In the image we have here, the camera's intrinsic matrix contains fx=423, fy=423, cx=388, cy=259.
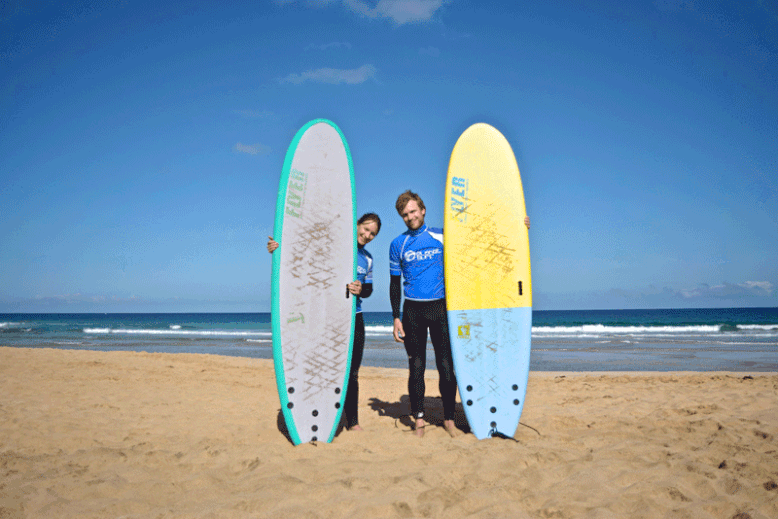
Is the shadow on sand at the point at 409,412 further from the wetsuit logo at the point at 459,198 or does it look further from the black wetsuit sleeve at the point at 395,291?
the wetsuit logo at the point at 459,198

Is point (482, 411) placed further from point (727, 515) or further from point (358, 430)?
point (727, 515)

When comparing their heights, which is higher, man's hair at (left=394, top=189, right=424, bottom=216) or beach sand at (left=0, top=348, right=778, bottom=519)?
man's hair at (left=394, top=189, right=424, bottom=216)

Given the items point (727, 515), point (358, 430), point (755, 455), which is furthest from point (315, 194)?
point (755, 455)

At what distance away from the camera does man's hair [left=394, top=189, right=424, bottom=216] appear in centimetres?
324

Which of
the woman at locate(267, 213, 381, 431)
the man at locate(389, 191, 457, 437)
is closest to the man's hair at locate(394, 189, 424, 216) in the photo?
the man at locate(389, 191, 457, 437)

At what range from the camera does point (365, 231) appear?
3424 mm

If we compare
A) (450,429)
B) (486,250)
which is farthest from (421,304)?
(450,429)

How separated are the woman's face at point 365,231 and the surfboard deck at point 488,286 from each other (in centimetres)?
59

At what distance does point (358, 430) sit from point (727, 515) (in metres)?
2.26

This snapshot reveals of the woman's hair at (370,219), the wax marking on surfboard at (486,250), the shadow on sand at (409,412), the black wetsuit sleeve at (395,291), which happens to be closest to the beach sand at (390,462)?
the shadow on sand at (409,412)

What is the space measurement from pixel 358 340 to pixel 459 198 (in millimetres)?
1408

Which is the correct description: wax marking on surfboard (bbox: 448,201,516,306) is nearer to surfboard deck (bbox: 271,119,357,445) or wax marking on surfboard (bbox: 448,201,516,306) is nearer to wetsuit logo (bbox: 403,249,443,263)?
wetsuit logo (bbox: 403,249,443,263)

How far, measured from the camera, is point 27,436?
312 cm

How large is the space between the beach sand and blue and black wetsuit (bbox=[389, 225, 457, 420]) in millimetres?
366
